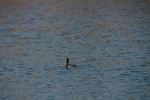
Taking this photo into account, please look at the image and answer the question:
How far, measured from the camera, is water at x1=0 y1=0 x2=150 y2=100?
1406 centimetres

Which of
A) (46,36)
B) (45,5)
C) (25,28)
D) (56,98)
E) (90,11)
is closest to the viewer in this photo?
(56,98)

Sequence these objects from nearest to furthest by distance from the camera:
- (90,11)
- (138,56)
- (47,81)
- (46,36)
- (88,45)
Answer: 1. (47,81)
2. (138,56)
3. (88,45)
4. (46,36)
5. (90,11)

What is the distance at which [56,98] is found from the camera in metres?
13.6

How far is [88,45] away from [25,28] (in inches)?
152

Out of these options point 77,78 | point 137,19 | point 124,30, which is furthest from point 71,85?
point 137,19

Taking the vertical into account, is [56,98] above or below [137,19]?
below

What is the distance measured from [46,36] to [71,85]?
534 centimetres

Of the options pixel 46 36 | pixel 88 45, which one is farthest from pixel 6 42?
pixel 88 45

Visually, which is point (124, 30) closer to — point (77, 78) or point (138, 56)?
point (138, 56)

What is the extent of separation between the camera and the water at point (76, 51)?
14062 millimetres

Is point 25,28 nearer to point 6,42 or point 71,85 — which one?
point 6,42

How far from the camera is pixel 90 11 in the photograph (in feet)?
78.1

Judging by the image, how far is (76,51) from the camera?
683 inches

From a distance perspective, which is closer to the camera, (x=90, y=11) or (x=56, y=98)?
(x=56, y=98)
